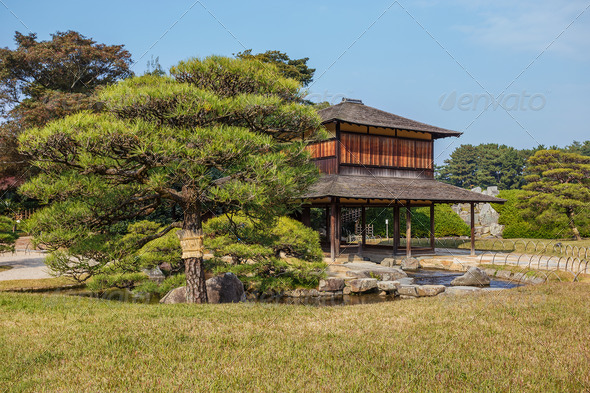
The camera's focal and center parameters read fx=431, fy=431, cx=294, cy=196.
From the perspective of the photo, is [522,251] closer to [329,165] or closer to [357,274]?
[329,165]

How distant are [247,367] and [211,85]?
5.62 m

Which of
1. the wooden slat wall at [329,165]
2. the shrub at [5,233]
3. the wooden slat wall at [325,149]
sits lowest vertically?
the shrub at [5,233]

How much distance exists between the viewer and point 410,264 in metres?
17.9

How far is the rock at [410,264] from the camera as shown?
17.8m

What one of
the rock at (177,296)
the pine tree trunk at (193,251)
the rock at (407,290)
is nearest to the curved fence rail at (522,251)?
the rock at (407,290)

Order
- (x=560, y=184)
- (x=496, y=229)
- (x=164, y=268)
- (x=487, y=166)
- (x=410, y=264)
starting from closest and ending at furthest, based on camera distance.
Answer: (x=164, y=268), (x=410, y=264), (x=560, y=184), (x=496, y=229), (x=487, y=166)

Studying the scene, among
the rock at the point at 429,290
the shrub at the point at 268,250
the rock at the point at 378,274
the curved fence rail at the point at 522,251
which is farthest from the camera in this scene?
the curved fence rail at the point at 522,251

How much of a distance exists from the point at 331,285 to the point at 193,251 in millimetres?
5829

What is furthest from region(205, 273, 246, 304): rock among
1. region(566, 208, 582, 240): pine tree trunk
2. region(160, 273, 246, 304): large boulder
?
region(566, 208, 582, 240): pine tree trunk

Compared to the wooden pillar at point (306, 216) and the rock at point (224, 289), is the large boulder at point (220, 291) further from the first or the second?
the wooden pillar at point (306, 216)

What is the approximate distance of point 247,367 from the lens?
13.9 ft

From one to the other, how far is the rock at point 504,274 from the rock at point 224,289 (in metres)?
9.08

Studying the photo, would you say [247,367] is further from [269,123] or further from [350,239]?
[350,239]

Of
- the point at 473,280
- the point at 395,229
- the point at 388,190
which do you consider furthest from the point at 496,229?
the point at 473,280
